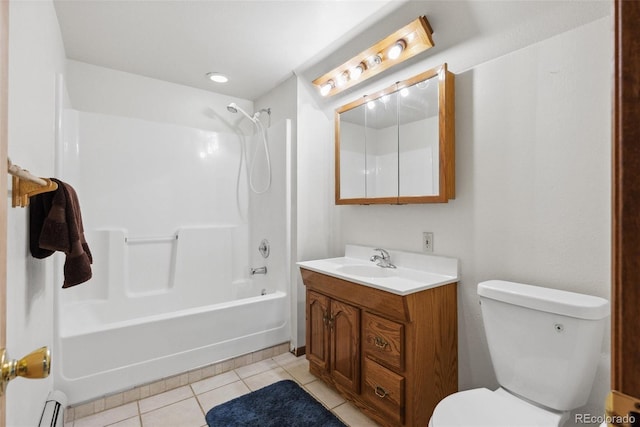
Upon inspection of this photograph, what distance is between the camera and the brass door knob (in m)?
0.50

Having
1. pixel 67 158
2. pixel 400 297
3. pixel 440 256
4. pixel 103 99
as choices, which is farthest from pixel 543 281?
pixel 103 99

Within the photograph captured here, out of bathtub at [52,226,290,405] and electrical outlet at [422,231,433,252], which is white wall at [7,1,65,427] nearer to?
bathtub at [52,226,290,405]

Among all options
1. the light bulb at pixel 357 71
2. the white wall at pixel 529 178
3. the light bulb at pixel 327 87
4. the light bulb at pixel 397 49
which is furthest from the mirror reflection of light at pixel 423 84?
the light bulb at pixel 327 87

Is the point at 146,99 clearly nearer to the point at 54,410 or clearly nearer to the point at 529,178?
the point at 54,410

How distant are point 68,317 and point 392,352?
2.26 meters

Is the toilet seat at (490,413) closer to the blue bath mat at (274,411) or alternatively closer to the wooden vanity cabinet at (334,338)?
the wooden vanity cabinet at (334,338)

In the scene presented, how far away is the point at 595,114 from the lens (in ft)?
4.07

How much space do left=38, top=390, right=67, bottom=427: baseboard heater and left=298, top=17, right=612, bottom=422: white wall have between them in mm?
2069

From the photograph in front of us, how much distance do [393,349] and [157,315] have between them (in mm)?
1606

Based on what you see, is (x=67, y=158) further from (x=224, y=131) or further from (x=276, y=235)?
(x=276, y=235)

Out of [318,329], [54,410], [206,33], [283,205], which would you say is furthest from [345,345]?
[206,33]

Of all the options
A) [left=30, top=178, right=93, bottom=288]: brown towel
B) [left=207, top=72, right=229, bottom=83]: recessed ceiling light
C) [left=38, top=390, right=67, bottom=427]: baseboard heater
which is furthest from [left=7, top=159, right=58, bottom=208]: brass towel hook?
[left=207, top=72, right=229, bottom=83]: recessed ceiling light

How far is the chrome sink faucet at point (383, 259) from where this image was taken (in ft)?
6.63

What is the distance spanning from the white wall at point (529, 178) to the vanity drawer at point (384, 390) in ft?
1.34
